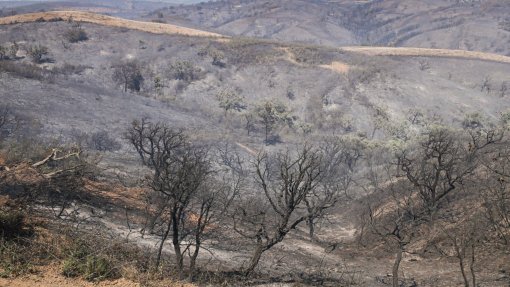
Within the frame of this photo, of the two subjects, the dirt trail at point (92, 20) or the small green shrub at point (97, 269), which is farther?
the dirt trail at point (92, 20)

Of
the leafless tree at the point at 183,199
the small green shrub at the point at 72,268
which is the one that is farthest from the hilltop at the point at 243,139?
the leafless tree at the point at 183,199

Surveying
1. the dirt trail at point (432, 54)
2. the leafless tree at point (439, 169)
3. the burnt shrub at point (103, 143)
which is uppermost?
the dirt trail at point (432, 54)

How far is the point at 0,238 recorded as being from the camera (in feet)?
38.3

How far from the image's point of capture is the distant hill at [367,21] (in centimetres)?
13350

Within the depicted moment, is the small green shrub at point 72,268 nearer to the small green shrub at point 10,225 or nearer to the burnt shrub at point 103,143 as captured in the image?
the small green shrub at point 10,225

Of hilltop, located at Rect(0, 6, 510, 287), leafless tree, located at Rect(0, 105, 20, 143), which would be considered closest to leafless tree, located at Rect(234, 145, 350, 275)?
hilltop, located at Rect(0, 6, 510, 287)

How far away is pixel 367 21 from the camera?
174 metres

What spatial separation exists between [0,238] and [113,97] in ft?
152

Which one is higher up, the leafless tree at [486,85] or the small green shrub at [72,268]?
the small green shrub at [72,268]

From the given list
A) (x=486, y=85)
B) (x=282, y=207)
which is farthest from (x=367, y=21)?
(x=282, y=207)

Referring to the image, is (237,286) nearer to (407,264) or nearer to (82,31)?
(407,264)

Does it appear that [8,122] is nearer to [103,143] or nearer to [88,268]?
[103,143]

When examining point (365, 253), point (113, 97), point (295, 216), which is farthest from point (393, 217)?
point (113, 97)

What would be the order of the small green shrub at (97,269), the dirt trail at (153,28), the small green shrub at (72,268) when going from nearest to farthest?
the small green shrub at (97,269) → the small green shrub at (72,268) → the dirt trail at (153,28)
